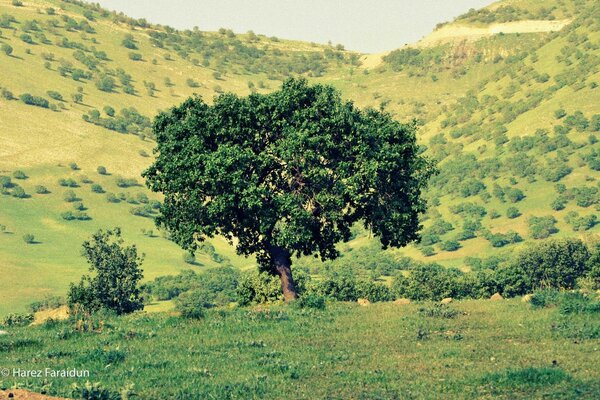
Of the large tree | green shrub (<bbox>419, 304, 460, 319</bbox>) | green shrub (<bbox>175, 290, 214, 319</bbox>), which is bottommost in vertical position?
green shrub (<bbox>419, 304, 460, 319</bbox>)

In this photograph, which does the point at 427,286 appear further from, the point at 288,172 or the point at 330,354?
the point at 330,354

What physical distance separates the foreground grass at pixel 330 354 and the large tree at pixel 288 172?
9991 millimetres

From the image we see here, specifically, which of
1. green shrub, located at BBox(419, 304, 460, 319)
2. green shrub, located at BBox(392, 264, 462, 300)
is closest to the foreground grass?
green shrub, located at BBox(419, 304, 460, 319)

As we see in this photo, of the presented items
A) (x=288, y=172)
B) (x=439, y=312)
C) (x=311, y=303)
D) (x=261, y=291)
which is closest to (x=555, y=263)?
(x=261, y=291)

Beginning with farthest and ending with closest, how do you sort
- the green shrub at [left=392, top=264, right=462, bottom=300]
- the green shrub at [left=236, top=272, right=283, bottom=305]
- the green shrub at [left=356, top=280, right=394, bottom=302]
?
the green shrub at [left=356, top=280, right=394, bottom=302]
the green shrub at [left=392, top=264, right=462, bottom=300]
the green shrub at [left=236, top=272, right=283, bottom=305]

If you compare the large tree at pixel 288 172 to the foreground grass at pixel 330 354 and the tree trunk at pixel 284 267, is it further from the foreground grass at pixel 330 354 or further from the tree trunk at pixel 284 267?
the foreground grass at pixel 330 354

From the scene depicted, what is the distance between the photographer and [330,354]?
33.2 m

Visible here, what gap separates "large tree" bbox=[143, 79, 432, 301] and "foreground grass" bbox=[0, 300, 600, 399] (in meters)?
9.99

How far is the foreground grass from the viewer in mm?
27531

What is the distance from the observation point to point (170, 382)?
28.3 m

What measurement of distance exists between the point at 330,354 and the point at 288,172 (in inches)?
921

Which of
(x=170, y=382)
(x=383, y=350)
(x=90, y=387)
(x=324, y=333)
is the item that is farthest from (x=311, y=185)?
(x=90, y=387)

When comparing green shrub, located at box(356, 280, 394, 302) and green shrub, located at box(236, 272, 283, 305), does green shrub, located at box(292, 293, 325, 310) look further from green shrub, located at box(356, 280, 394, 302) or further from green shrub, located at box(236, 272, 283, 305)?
green shrub, located at box(356, 280, 394, 302)

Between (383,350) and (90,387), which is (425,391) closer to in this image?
(383,350)
